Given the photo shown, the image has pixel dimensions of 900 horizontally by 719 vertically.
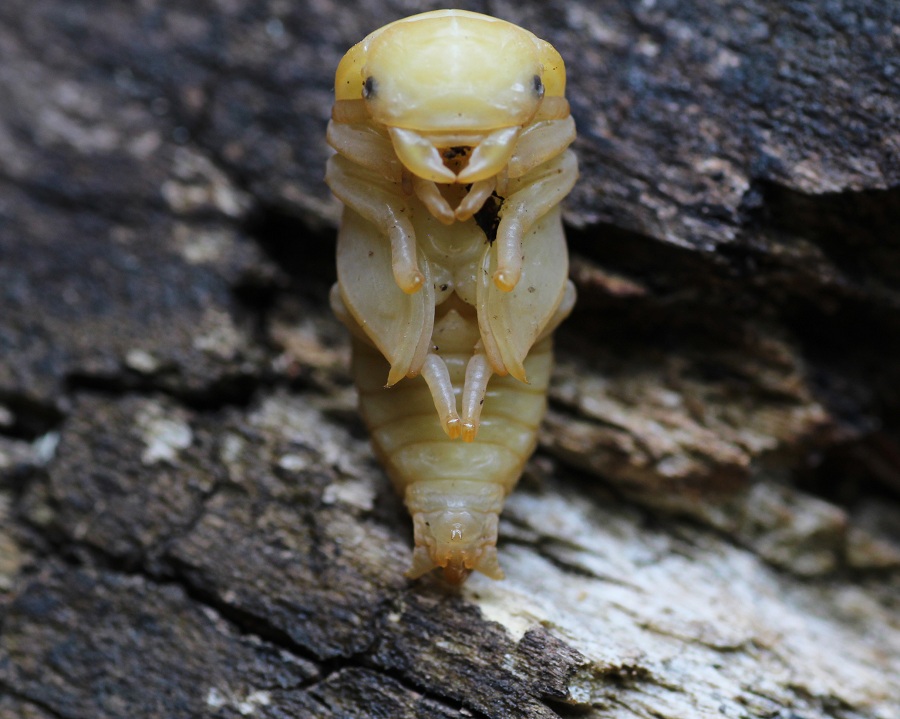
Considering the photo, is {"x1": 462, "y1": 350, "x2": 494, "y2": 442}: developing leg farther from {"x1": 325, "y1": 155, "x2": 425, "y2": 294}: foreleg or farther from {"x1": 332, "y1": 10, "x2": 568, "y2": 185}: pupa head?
{"x1": 332, "y1": 10, "x2": 568, "y2": 185}: pupa head

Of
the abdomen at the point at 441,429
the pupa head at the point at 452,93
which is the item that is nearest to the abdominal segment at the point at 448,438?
the abdomen at the point at 441,429

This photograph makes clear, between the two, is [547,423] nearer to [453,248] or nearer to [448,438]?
[448,438]

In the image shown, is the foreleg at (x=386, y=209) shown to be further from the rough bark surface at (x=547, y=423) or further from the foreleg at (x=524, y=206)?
the rough bark surface at (x=547, y=423)

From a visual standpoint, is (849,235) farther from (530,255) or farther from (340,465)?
(340,465)

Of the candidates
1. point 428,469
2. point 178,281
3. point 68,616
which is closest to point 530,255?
point 428,469

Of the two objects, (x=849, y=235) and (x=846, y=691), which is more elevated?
(x=849, y=235)
